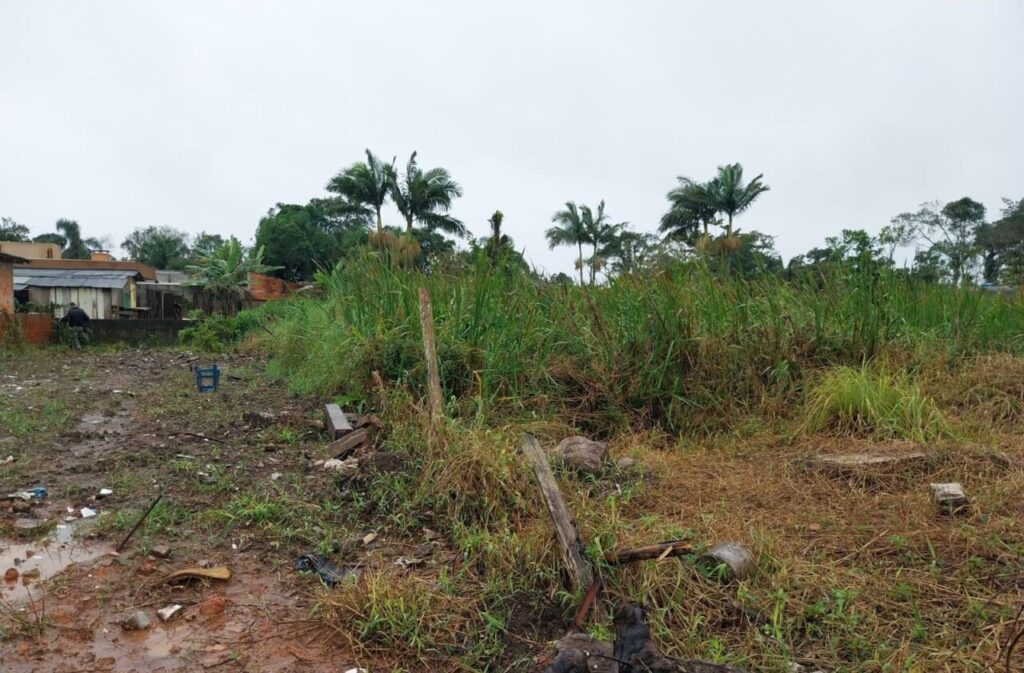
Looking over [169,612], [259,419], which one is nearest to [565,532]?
[169,612]

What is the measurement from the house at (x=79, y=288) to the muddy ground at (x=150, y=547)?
15.6m

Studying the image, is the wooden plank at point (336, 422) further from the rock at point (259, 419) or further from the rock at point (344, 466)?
the rock at point (259, 419)

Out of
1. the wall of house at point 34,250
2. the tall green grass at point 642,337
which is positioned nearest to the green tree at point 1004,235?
the tall green grass at point 642,337

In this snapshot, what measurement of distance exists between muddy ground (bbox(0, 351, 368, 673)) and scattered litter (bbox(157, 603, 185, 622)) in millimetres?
18

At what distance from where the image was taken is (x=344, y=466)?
390 cm

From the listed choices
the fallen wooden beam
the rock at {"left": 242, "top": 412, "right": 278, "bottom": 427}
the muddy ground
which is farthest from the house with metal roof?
the fallen wooden beam

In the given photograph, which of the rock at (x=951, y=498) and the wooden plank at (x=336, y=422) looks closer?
the rock at (x=951, y=498)

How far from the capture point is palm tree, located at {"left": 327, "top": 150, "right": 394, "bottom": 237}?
88.4ft

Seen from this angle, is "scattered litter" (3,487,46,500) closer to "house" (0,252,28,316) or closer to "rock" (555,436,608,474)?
"rock" (555,436,608,474)

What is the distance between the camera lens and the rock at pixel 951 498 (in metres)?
3.07

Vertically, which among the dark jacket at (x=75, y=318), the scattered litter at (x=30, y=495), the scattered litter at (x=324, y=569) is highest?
the dark jacket at (x=75, y=318)

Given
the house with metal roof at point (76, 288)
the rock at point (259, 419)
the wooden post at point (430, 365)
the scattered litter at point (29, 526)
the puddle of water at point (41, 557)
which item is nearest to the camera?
the puddle of water at point (41, 557)

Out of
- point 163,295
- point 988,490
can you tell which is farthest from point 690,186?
point 988,490

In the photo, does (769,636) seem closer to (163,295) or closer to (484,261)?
(484,261)
